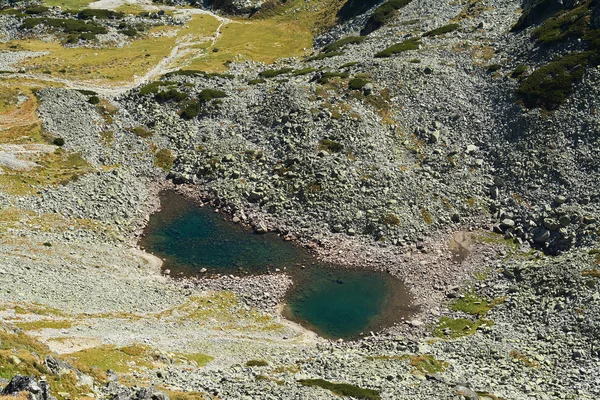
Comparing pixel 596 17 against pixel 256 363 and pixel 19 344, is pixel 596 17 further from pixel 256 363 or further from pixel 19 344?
pixel 19 344

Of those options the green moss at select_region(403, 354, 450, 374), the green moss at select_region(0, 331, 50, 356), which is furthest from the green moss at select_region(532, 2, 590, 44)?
the green moss at select_region(0, 331, 50, 356)

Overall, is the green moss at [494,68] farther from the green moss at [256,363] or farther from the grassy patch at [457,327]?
the green moss at [256,363]

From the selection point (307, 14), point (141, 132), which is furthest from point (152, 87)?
point (307, 14)

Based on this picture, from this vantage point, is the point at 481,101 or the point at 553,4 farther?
the point at 553,4

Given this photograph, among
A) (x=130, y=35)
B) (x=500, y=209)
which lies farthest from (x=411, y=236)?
(x=130, y=35)

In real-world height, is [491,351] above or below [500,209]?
below

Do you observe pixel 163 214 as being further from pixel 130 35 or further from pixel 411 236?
pixel 130 35
